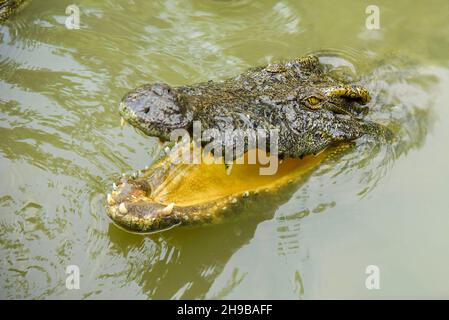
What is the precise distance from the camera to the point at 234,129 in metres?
3.74

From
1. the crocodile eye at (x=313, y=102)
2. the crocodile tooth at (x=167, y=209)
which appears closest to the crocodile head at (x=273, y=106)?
the crocodile eye at (x=313, y=102)

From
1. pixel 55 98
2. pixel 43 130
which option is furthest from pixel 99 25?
pixel 43 130

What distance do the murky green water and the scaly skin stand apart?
6.4 inches

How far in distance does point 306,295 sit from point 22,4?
5284 millimetres

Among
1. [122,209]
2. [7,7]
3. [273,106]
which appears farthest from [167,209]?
[7,7]

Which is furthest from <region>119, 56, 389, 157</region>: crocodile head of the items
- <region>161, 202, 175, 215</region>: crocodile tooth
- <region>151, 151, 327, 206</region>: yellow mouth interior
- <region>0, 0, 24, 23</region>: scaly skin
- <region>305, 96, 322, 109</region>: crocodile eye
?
<region>0, 0, 24, 23</region>: scaly skin

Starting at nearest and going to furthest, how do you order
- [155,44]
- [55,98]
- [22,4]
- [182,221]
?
[182,221], [55,98], [155,44], [22,4]

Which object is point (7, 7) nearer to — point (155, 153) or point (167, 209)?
point (155, 153)

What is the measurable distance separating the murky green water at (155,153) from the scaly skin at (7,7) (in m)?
0.16

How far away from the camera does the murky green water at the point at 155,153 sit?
3725 mm

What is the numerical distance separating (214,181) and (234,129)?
53 centimetres

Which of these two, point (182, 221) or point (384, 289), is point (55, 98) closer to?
point (182, 221)

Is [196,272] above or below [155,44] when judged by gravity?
below

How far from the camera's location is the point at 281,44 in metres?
6.10
